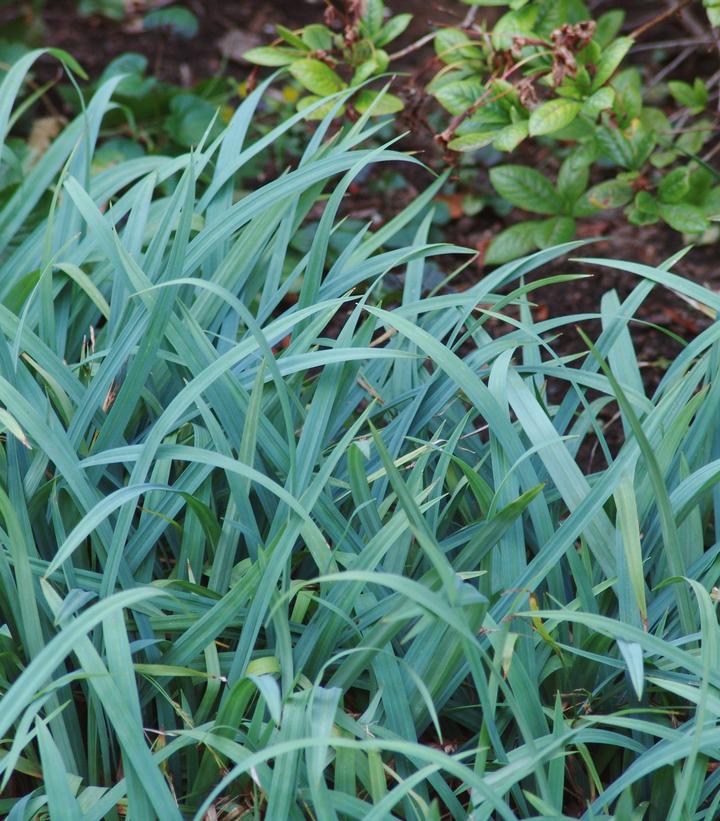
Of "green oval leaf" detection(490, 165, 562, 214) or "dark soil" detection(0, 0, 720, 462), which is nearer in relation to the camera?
"green oval leaf" detection(490, 165, 562, 214)

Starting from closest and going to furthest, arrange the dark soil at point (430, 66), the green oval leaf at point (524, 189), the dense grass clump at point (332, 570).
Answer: the dense grass clump at point (332, 570) < the green oval leaf at point (524, 189) < the dark soil at point (430, 66)

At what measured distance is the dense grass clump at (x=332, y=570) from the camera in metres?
1.04

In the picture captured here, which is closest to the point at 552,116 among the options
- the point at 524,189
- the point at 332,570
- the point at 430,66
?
the point at 524,189

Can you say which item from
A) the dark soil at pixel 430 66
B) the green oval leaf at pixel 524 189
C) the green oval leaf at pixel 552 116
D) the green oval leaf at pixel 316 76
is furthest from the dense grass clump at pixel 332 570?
the dark soil at pixel 430 66

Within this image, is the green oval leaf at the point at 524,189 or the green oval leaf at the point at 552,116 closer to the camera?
the green oval leaf at the point at 552,116

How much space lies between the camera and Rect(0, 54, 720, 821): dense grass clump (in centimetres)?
104

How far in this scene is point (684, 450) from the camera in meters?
1.38

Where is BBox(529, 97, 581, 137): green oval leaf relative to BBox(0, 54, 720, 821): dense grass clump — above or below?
above

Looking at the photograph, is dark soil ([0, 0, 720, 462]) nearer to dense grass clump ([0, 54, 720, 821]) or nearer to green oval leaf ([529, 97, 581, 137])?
green oval leaf ([529, 97, 581, 137])

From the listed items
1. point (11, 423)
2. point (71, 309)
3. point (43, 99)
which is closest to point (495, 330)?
point (71, 309)

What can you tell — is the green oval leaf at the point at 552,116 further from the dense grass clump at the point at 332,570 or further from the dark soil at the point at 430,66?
the dark soil at the point at 430,66

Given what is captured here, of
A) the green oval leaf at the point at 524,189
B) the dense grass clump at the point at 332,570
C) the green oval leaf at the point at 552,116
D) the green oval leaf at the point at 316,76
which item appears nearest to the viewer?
the dense grass clump at the point at 332,570

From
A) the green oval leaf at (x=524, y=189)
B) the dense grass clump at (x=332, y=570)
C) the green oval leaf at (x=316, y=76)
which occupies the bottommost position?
the dense grass clump at (x=332, y=570)

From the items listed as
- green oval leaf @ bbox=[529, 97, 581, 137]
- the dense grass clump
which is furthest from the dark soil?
the dense grass clump
